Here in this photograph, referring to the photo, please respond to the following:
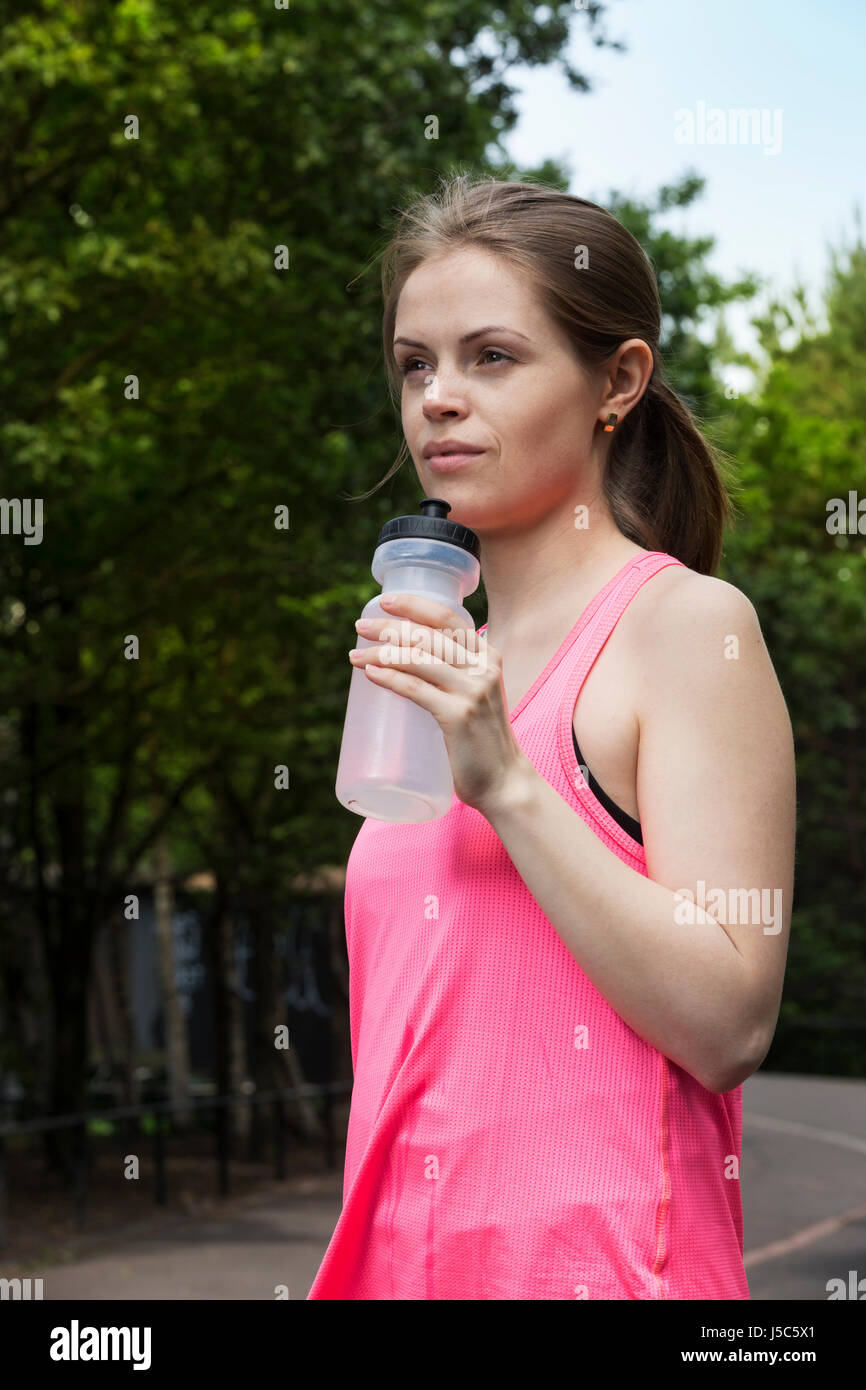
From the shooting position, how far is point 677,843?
1631mm

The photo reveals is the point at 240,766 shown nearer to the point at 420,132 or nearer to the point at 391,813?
the point at 420,132

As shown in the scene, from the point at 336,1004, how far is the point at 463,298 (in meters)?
19.0

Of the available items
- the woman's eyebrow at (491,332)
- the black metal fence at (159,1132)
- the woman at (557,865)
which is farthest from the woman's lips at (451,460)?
the black metal fence at (159,1132)

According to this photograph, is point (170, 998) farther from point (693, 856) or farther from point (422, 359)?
point (693, 856)

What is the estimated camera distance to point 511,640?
1.97 meters

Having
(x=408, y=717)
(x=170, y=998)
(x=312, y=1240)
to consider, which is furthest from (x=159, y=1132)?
(x=408, y=717)

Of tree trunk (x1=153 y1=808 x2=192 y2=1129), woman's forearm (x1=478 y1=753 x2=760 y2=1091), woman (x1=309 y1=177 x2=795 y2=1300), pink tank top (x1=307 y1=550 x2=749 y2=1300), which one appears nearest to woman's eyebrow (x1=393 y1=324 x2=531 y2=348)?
woman (x1=309 y1=177 x2=795 y2=1300)

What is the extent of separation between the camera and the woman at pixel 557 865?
159cm

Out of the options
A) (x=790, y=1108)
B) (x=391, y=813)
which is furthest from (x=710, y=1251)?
(x=790, y=1108)

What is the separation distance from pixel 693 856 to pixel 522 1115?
→ 1.08 ft

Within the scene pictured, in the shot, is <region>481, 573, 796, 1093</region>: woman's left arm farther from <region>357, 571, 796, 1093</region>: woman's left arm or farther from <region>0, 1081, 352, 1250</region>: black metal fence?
<region>0, 1081, 352, 1250</region>: black metal fence

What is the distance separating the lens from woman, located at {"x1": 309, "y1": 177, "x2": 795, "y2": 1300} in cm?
159

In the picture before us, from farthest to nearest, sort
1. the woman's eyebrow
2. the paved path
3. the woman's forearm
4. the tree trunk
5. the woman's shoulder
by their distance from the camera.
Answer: the tree trunk → the paved path → the woman's eyebrow → the woman's shoulder → the woman's forearm

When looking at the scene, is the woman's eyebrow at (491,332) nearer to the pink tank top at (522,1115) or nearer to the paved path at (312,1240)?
the pink tank top at (522,1115)
